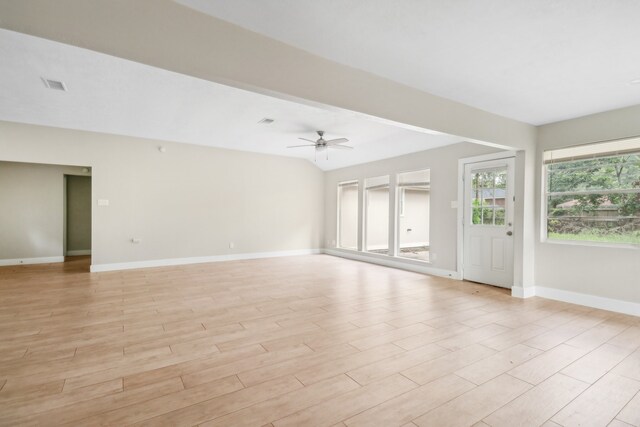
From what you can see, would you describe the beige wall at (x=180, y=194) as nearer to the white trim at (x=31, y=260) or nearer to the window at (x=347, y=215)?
the window at (x=347, y=215)

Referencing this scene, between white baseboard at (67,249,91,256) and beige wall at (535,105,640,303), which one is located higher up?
beige wall at (535,105,640,303)

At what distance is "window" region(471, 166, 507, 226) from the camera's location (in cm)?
480

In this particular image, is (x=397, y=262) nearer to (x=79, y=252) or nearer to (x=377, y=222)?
(x=377, y=222)

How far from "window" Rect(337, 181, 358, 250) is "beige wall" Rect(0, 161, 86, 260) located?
21.7ft

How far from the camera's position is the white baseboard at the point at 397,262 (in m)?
5.60

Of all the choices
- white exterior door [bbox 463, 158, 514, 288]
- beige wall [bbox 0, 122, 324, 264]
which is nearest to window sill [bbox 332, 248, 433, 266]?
white exterior door [bbox 463, 158, 514, 288]

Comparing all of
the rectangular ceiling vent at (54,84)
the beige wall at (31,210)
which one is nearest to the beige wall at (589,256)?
the rectangular ceiling vent at (54,84)

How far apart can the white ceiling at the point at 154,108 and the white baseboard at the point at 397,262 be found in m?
2.36

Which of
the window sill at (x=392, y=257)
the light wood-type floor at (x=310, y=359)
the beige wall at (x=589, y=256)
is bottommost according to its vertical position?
the light wood-type floor at (x=310, y=359)

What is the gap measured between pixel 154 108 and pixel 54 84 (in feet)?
3.71

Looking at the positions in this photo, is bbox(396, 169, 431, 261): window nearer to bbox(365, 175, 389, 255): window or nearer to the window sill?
bbox(365, 175, 389, 255): window

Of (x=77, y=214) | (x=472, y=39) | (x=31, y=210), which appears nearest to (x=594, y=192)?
(x=472, y=39)

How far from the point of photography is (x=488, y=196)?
498 centimetres

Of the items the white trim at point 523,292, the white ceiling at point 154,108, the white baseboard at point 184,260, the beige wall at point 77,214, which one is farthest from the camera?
the beige wall at point 77,214
